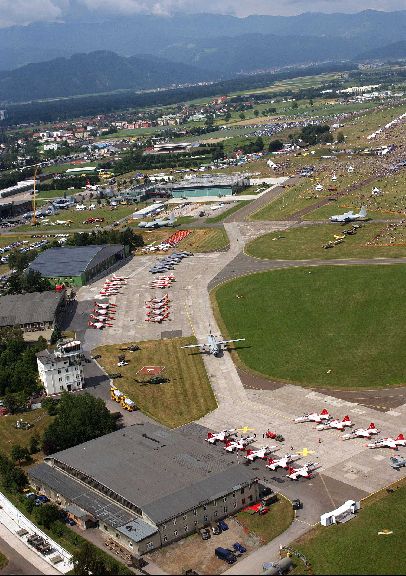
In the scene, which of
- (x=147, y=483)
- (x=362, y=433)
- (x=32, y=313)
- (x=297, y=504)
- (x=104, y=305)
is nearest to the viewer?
(x=297, y=504)

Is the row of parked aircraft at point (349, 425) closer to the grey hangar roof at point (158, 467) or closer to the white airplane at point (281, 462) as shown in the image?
the white airplane at point (281, 462)

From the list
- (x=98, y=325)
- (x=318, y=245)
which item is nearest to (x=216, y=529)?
(x=98, y=325)

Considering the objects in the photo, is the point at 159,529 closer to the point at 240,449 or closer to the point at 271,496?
the point at 271,496

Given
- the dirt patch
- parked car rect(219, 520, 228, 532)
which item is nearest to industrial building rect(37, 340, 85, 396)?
parked car rect(219, 520, 228, 532)

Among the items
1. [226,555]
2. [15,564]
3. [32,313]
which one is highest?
[32,313]

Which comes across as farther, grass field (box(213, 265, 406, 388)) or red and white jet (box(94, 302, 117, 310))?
red and white jet (box(94, 302, 117, 310))

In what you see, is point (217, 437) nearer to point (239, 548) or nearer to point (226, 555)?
point (239, 548)

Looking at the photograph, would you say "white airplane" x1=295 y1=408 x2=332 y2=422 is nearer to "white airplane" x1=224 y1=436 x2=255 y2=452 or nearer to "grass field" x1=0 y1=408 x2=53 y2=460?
"white airplane" x1=224 y1=436 x2=255 y2=452
